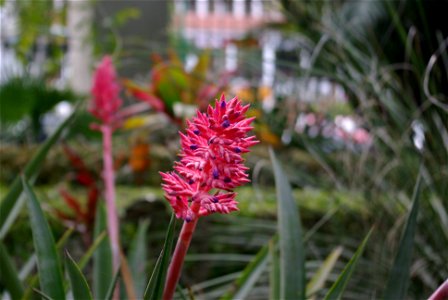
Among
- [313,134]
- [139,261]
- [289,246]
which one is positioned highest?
[289,246]

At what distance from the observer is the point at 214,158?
1.56ft

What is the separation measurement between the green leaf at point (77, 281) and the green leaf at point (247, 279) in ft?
0.79

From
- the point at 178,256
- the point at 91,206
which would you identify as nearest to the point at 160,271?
the point at 178,256

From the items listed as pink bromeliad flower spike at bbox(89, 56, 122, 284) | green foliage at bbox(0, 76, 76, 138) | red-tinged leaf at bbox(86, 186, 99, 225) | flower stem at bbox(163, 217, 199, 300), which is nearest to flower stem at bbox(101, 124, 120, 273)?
pink bromeliad flower spike at bbox(89, 56, 122, 284)

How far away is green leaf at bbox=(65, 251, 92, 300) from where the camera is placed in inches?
23.0

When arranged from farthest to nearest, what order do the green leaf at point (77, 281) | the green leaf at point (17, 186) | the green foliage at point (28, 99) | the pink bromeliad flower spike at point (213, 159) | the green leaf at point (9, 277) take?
the green foliage at point (28, 99) → the green leaf at point (17, 186) → the green leaf at point (9, 277) → the green leaf at point (77, 281) → the pink bromeliad flower spike at point (213, 159)

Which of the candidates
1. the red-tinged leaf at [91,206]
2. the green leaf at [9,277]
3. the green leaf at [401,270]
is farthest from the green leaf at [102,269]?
the red-tinged leaf at [91,206]

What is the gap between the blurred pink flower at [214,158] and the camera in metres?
0.47

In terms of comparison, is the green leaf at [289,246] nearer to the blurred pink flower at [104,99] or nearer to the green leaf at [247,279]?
the green leaf at [247,279]

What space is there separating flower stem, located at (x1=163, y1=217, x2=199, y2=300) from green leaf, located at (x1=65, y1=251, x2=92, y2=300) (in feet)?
0.27

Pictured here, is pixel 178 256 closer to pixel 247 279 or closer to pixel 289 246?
pixel 289 246

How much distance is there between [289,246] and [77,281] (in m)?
0.26

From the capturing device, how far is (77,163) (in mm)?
1417

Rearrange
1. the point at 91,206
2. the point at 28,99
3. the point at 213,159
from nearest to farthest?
the point at 213,159 → the point at 91,206 → the point at 28,99
